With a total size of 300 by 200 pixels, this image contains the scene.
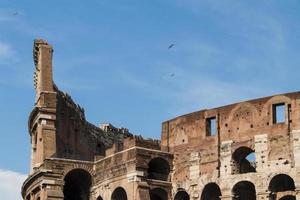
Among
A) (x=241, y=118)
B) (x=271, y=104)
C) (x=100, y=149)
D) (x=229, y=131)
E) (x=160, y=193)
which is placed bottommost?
(x=160, y=193)

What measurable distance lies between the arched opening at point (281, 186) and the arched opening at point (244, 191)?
3.98ft

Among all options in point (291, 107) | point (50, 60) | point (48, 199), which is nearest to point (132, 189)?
point (48, 199)

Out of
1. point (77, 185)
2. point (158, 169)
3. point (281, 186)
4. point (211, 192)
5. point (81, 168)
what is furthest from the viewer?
point (77, 185)

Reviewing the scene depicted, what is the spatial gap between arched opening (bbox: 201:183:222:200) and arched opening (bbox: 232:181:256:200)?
1040mm

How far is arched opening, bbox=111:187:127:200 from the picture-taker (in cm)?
3903

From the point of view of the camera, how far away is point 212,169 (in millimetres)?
37062

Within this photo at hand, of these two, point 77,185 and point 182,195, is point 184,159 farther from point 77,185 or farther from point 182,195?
point 77,185

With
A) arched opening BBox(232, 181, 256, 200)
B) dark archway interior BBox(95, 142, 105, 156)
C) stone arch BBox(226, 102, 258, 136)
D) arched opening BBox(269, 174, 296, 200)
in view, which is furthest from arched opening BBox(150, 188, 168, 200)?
dark archway interior BBox(95, 142, 105, 156)

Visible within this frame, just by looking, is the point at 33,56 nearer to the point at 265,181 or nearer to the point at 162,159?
the point at 162,159

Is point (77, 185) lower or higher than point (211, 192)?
higher

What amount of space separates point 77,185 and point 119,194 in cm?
401

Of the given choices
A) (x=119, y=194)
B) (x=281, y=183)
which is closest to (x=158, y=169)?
(x=119, y=194)

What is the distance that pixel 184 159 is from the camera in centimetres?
3841

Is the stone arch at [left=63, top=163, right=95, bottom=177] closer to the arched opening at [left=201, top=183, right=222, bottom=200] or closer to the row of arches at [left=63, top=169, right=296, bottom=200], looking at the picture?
the row of arches at [left=63, top=169, right=296, bottom=200]
